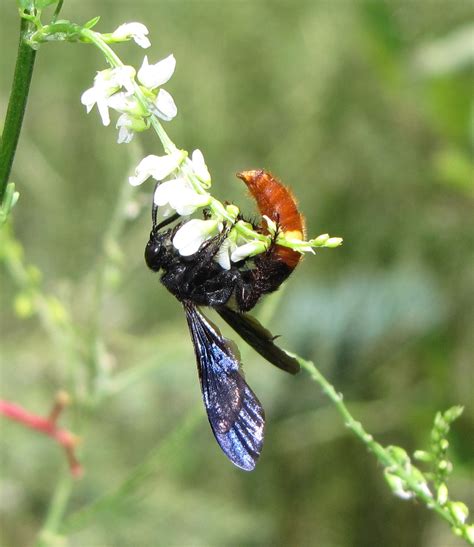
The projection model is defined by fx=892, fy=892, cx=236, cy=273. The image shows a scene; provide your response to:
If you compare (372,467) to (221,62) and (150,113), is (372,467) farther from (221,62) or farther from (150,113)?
(150,113)

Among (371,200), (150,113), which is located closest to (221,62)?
(371,200)

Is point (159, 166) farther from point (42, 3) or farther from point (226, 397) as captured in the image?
point (226, 397)

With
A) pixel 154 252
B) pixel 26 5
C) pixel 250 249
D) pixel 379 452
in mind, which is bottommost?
pixel 379 452

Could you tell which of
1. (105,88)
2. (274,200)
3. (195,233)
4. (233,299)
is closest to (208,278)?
(233,299)

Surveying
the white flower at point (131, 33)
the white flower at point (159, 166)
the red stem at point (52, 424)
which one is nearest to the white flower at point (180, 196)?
the white flower at point (159, 166)

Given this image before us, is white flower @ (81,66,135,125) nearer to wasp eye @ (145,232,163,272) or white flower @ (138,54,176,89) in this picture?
white flower @ (138,54,176,89)

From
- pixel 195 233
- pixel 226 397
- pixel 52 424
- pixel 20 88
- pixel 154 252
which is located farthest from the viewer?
pixel 52 424
